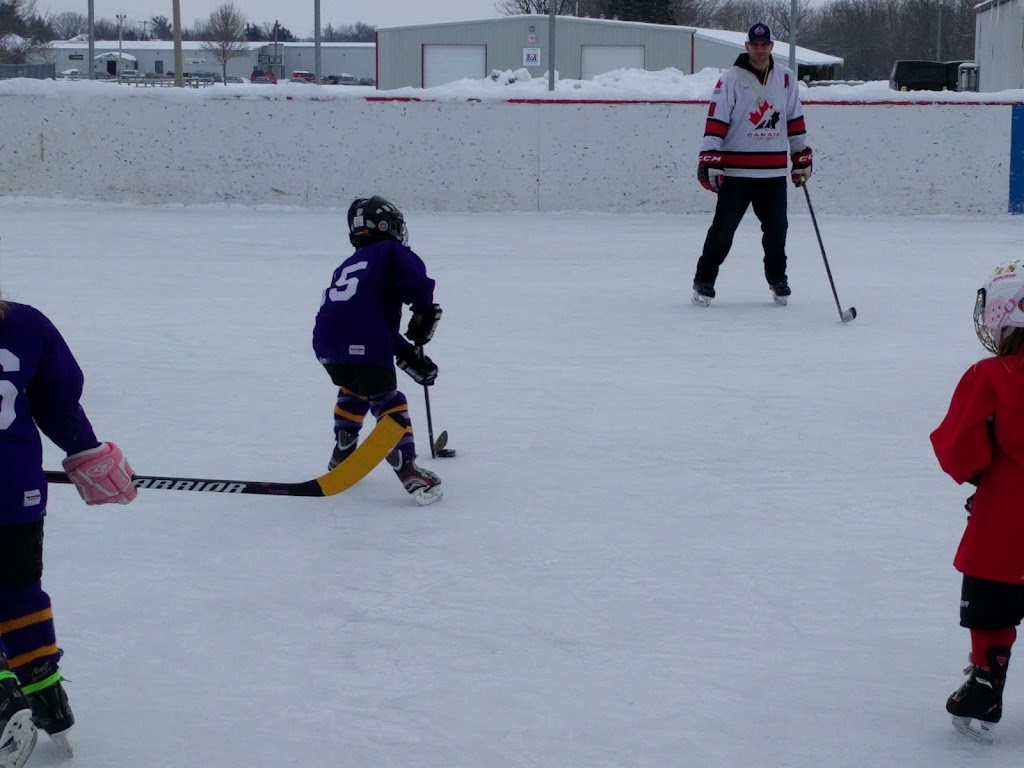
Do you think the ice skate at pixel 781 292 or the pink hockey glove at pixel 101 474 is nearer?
the pink hockey glove at pixel 101 474

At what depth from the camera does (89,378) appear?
16.3ft

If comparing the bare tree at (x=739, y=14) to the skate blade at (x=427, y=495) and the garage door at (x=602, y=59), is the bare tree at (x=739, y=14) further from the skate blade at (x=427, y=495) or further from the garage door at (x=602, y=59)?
the skate blade at (x=427, y=495)


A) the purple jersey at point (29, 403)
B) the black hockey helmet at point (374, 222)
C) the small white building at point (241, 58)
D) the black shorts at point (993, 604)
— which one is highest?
Answer: the small white building at point (241, 58)

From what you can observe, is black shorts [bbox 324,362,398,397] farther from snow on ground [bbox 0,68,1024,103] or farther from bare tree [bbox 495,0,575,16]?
bare tree [bbox 495,0,575,16]

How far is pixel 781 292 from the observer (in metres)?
6.52

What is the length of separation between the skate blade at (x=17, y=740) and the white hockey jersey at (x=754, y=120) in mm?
5122

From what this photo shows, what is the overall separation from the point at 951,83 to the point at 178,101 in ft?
50.0

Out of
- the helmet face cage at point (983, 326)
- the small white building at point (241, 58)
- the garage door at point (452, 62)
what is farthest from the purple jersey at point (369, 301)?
the small white building at point (241, 58)

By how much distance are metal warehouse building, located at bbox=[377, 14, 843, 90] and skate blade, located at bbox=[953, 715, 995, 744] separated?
77.9 feet

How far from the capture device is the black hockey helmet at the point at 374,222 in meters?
3.48

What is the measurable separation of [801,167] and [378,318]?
351cm

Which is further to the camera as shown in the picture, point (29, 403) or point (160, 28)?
point (160, 28)

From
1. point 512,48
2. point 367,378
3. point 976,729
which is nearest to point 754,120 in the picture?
point 367,378

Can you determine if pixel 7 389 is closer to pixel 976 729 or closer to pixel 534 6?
pixel 976 729
